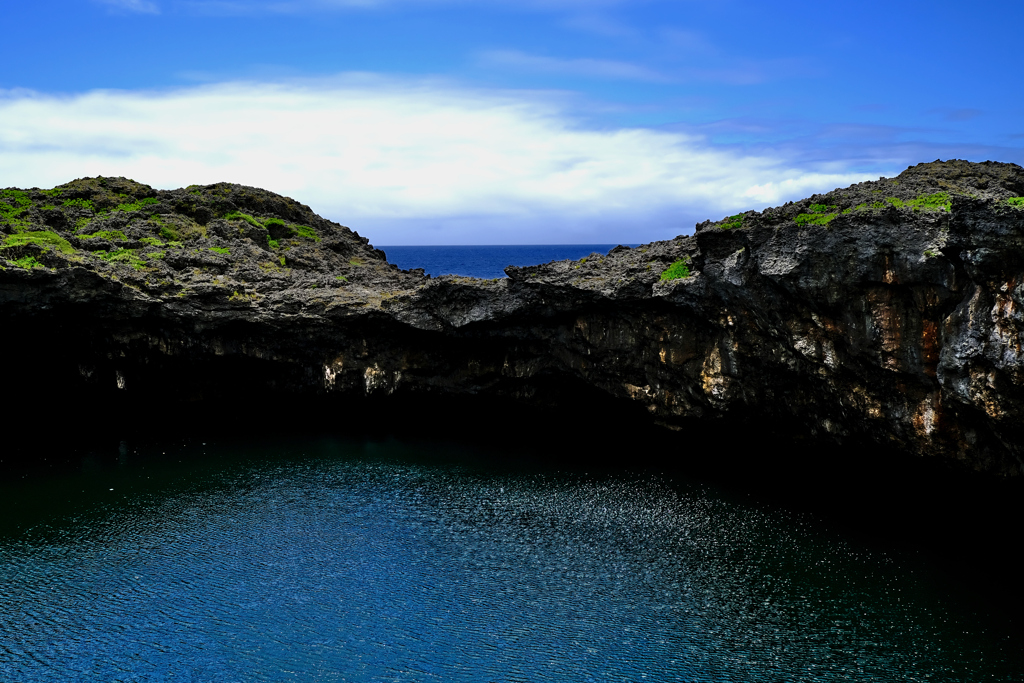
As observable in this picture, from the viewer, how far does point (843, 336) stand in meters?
27.6

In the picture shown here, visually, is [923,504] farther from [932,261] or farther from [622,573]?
[622,573]

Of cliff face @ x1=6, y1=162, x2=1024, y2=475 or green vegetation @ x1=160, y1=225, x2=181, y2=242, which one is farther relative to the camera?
green vegetation @ x1=160, y1=225, x2=181, y2=242

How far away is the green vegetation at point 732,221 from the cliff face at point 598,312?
0.10 m

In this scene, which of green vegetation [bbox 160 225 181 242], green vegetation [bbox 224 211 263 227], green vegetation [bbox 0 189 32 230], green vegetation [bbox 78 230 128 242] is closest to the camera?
green vegetation [bbox 0 189 32 230]

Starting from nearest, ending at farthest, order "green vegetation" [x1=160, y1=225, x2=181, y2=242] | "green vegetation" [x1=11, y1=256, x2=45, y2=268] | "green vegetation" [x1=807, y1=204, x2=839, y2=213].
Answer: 1. "green vegetation" [x1=807, y1=204, x2=839, y2=213]
2. "green vegetation" [x1=11, y1=256, x2=45, y2=268]
3. "green vegetation" [x1=160, y1=225, x2=181, y2=242]

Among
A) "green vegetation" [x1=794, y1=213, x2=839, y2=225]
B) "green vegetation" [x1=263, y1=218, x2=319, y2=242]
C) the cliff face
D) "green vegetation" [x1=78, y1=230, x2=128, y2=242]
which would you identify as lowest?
the cliff face

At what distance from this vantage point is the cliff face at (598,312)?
2483 cm

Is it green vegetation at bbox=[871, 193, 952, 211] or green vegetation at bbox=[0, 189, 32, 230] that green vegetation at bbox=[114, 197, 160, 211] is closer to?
green vegetation at bbox=[0, 189, 32, 230]

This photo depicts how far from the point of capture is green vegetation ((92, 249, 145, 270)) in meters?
37.2

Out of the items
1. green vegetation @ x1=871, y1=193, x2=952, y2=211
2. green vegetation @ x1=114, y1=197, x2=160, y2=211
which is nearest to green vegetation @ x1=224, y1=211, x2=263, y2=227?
green vegetation @ x1=114, y1=197, x2=160, y2=211

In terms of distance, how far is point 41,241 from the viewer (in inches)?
1435

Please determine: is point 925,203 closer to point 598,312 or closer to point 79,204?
point 598,312

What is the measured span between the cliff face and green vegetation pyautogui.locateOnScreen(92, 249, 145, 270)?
0.13 meters

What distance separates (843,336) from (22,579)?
93.1 feet
